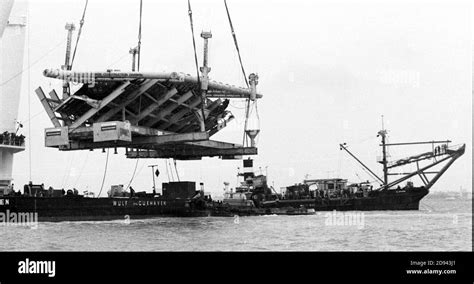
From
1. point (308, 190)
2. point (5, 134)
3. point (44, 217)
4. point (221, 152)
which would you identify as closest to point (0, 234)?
point (44, 217)

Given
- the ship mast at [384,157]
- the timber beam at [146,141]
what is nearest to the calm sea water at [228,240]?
the timber beam at [146,141]

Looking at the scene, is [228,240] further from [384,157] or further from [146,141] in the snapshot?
[384,157]

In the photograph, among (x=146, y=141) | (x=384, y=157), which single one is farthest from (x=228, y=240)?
(x=384, y=157)

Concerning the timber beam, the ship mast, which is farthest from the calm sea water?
the ship mast

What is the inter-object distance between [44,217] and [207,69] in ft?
50.5

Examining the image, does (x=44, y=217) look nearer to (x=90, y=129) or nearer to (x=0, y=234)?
(x=90, y=129)

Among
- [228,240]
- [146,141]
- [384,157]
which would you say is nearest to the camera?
[228,240]

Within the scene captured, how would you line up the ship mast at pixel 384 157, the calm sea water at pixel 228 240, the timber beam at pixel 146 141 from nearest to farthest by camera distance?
the calm sea water at pixel 228 240 < the timber beam at pixel 146 141 < the ship mast at pixel 384 157

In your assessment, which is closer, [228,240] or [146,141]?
[228,240]

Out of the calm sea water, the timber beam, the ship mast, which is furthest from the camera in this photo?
the ship mast

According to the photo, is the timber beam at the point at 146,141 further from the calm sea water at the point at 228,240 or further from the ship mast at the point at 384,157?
the ship mast at the point at 384,157

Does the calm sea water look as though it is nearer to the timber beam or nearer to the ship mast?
the timber beam

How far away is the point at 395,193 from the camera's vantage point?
78250 millimetres

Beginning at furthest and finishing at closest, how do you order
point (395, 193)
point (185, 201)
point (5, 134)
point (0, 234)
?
1. point (395, 193)
2. point (185, 201)
3. point (5, 134)
4. point (0, 234)
